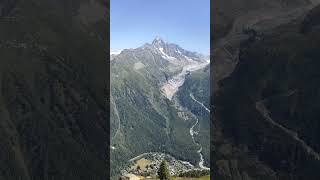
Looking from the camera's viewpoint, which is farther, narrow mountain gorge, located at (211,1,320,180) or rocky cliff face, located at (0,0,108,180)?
rocky cliff face, located at (0,0,108,180)

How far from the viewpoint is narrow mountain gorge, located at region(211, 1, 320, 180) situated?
64.1ft

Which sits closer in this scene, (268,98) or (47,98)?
(268,98)

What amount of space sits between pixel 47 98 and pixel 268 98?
10.2 m

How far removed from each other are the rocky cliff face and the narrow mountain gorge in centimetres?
560

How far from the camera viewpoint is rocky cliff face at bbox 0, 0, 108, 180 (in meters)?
21.3

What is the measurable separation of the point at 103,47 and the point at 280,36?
8134 millimetres

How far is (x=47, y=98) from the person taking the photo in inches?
848

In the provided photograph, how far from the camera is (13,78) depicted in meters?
21.6

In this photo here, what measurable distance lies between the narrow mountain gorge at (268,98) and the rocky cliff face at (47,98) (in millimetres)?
5600

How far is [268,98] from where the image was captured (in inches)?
789

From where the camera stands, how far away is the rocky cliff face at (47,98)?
69.9 ft

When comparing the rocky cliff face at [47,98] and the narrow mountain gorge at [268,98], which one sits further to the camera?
the rocky cliff face at [47,98]

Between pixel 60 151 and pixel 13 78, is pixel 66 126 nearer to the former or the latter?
pixel 60 151

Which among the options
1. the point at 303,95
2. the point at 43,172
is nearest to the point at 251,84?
the point at 303,95
